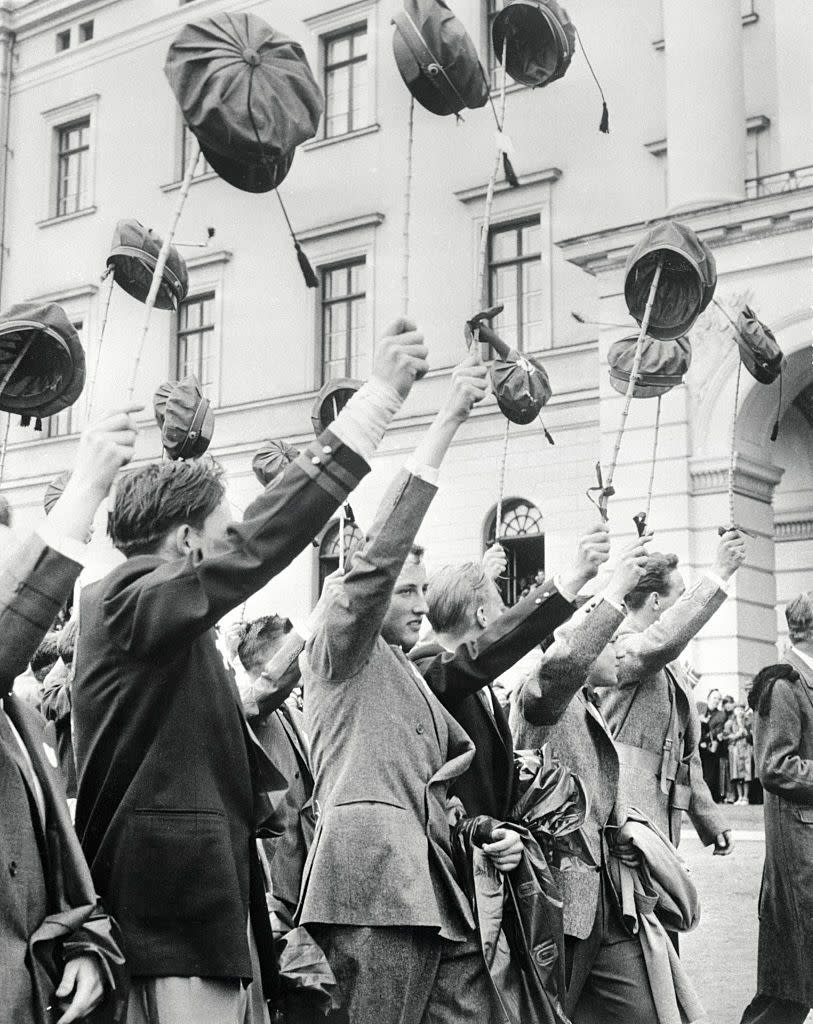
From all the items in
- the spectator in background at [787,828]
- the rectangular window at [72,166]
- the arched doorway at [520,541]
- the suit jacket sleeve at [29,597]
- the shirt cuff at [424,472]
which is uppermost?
the rectangular window at [72,166]

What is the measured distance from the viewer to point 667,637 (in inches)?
221

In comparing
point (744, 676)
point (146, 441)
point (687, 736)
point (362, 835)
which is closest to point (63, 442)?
point (146, 441)

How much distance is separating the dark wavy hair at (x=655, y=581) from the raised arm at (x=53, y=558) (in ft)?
13.2

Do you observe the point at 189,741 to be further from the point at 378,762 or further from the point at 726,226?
the point at 726,226

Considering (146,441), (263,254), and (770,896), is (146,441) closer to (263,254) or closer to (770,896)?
(263,254)

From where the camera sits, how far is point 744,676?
1727 cm

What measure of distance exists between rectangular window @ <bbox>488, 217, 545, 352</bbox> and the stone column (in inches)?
125

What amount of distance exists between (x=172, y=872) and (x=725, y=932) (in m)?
6.48

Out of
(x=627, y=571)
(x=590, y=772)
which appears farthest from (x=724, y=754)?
(x=627, y=571)

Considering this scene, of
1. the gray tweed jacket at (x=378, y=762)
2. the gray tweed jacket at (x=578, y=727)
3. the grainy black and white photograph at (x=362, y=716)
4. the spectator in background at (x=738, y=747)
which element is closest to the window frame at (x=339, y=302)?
the spectator in background at (x=738, y=747)

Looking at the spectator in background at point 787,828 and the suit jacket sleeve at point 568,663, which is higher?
the suit jacket sleeve at point 568,663

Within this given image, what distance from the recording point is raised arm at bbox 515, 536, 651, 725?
4.62m

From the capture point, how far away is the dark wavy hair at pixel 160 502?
310cm

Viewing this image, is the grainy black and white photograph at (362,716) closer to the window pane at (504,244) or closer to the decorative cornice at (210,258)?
the window pane at (504,244)
